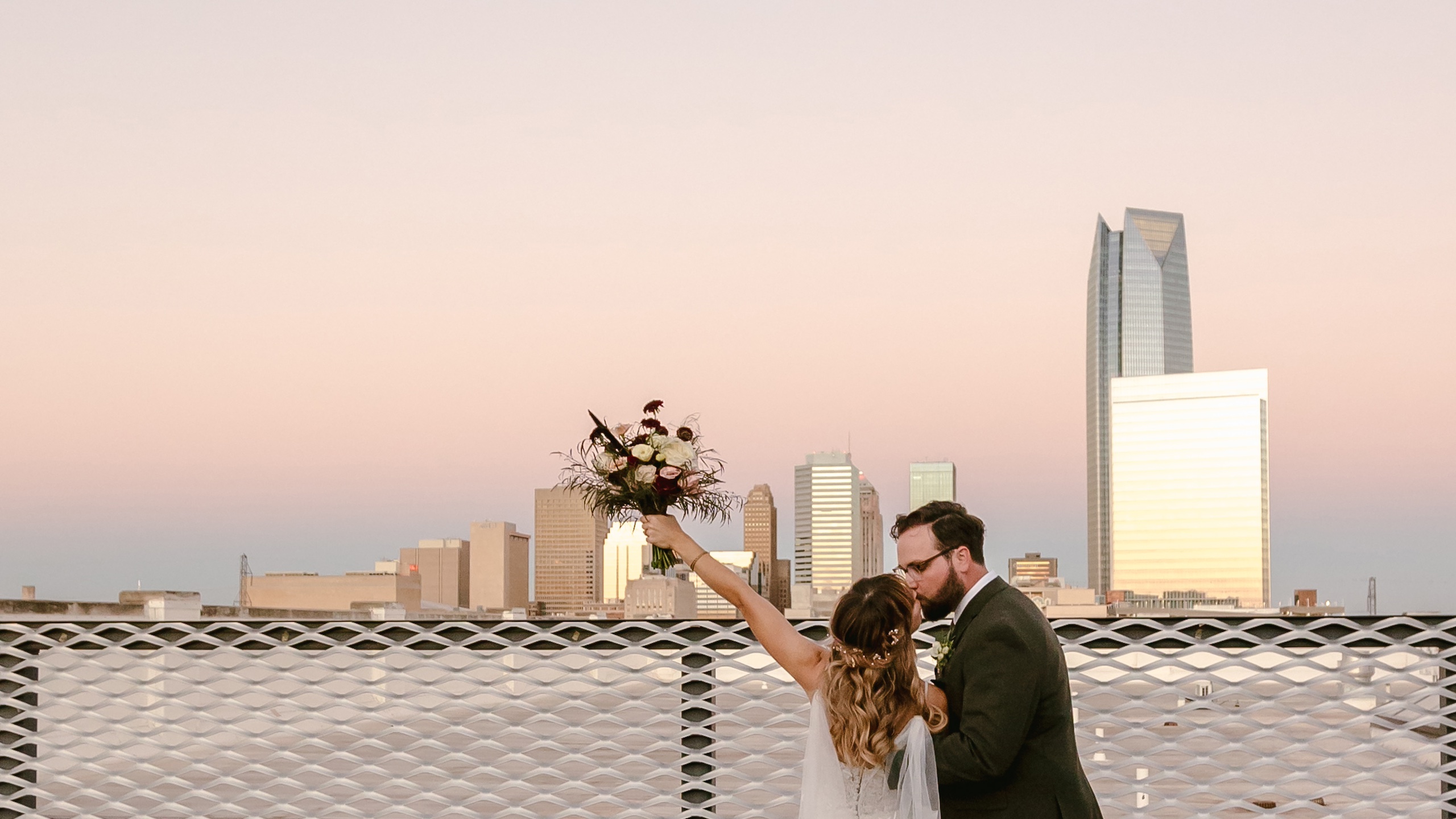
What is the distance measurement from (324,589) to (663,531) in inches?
3120

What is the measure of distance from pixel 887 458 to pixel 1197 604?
277 ft

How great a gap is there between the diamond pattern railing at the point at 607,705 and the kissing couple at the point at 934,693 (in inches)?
60.8

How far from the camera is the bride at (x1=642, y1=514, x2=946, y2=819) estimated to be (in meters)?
2.02

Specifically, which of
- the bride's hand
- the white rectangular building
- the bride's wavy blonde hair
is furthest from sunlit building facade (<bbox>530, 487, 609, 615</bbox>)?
the bride's wavy blonde hair

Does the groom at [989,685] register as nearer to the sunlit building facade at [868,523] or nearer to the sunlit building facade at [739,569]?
the sunlit building facade at [739,569]

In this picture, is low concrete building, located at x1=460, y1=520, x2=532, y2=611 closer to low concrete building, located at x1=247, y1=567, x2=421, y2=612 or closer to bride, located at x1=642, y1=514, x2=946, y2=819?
low concrete building, located at x1=247, y1=567, x2=421, y2=612

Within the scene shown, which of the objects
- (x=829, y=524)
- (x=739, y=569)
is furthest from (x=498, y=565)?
(x=829, y=524)

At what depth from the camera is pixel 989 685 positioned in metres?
2.12

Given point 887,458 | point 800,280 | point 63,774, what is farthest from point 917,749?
point 887,458

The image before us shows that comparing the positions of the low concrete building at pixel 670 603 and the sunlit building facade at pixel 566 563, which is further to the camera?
Answer: the sunlit building facade at pixel 566 563

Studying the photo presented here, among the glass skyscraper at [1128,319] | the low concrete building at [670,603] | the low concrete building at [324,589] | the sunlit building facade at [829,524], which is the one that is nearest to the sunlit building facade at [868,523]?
the sunlit building facade at [829,524]

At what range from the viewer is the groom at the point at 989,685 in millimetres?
2102

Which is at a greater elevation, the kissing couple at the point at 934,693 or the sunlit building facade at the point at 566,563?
the kissing couple at the point at 934,693

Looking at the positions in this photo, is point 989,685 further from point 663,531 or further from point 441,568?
point 441,568
